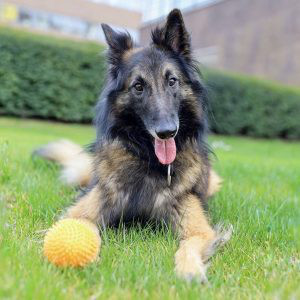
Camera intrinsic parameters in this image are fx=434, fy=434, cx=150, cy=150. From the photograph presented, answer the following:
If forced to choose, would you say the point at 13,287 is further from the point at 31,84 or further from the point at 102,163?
the point at 31,84

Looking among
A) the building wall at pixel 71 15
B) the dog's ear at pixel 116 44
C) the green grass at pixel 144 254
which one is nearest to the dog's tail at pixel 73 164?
the green grass at pixel 144 254

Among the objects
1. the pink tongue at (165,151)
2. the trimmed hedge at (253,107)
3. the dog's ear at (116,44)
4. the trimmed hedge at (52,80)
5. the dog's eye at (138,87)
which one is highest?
the dog's ear at (116,44)

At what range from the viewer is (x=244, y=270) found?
2828 mm

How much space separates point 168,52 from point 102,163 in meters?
1.15

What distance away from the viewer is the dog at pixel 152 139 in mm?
3537

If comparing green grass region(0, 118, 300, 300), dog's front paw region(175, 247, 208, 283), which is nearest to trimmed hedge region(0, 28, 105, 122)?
green grass region(0, 118, 300, 300)

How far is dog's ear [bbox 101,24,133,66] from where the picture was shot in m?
3.98

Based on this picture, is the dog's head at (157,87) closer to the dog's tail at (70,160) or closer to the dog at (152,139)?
the dog at (152,139)

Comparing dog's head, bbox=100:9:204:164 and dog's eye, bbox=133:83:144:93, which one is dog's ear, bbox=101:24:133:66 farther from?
dog's eye, bbox=133:83:144:93

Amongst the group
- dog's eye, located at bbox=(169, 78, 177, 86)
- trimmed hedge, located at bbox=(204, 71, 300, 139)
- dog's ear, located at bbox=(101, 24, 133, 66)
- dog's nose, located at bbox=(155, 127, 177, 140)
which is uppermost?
dog's ear, located at bbox=(101, 24, 133, 66)

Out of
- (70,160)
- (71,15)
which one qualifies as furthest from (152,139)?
(71,15)

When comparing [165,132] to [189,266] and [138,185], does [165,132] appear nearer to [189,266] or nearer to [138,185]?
[138,185]

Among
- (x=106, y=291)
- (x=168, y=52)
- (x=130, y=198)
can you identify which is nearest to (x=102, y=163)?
(x=130, y=198)

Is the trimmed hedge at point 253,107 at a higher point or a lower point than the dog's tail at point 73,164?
lower
